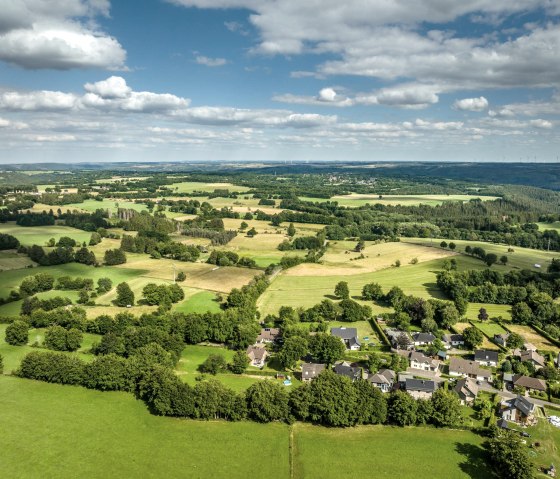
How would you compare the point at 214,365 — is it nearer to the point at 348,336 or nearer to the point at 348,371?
the point at 348,371

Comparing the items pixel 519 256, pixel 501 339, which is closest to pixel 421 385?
pixel 501 339

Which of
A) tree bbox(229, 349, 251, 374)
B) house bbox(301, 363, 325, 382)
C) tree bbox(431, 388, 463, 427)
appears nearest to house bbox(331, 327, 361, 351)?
house bbox(301, 363, 325, 382)

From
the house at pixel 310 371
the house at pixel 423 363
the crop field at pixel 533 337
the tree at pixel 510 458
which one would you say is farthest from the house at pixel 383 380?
the crop field at pixel 533 337

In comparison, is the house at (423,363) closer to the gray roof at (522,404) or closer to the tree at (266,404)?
the gray roof at (522,404)

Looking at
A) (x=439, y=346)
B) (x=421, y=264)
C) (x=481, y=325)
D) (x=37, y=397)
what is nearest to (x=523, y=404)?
(x=439, y=346)

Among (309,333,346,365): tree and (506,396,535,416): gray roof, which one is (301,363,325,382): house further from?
(506,396,535,416): gray roof

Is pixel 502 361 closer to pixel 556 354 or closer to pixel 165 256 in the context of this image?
pixel 556 354
